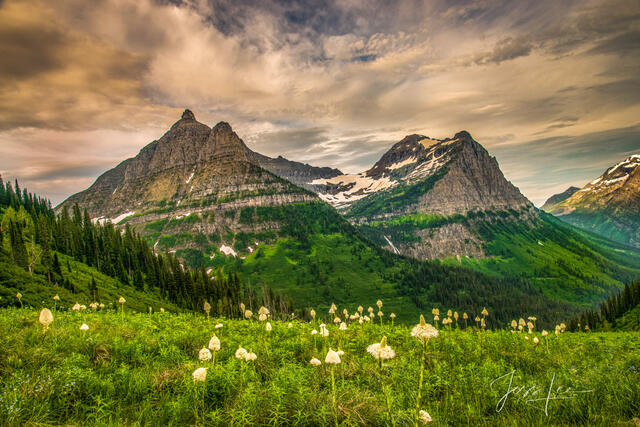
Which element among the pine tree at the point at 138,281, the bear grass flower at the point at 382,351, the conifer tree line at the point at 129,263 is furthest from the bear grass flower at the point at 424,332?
the pine tree at the point at 138,281

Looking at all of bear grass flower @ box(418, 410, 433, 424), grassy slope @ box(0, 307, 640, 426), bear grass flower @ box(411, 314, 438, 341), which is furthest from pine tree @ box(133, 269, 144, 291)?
bear grass flower @ box(411, 314, 438, 341)

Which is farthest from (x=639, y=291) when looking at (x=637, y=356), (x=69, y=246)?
(x=69, y=246)

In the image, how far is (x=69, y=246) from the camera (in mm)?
90562

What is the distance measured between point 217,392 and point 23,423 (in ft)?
10.00

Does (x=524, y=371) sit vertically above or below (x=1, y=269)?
below

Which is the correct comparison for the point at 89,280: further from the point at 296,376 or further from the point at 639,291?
the point at 639,291

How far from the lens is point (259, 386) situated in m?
6.38

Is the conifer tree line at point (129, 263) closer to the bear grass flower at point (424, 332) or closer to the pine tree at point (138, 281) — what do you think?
the pine tree at point (138, 281)

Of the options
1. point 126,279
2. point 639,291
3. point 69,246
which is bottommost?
point 639,291

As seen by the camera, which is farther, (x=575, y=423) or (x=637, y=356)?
(x=637, y=356)

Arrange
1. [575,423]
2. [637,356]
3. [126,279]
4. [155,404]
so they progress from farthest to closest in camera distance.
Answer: [126,279] → [637,356] → [155,404] → [575,423]

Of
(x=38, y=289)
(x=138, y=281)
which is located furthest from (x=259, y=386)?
(x=138, y=281)

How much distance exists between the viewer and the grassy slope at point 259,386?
4.91 m

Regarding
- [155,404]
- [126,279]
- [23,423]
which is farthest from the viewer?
[126,279]
